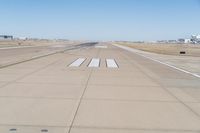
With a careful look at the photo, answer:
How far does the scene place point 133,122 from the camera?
583 centimetres

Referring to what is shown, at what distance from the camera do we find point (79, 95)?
8.48 m

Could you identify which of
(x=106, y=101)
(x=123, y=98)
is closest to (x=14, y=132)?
(x=106, y=101)

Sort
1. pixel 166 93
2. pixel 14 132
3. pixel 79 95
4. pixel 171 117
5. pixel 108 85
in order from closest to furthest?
pixel 14 132
pixel 171 117
pixel 79 95
pixel 166 93
pixel 108 85

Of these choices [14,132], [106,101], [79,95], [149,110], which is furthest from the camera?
[79,95]

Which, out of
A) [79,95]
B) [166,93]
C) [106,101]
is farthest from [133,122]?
[166,93]

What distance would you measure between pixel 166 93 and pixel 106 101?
2561mm

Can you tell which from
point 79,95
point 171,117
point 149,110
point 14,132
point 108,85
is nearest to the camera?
point 14,132

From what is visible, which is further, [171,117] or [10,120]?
[171,117]

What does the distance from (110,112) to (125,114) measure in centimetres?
35

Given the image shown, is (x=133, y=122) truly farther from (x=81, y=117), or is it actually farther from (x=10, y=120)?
(x=10, y=120)

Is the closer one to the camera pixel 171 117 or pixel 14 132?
pixel 14 132

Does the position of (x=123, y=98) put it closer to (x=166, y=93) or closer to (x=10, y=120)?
(x=166, y=93)

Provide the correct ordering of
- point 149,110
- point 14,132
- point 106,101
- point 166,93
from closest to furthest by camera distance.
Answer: point 14,132 → point 149,110 → point 106,101 → point 166,93

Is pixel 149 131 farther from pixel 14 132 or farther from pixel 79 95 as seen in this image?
pixel 79 95
